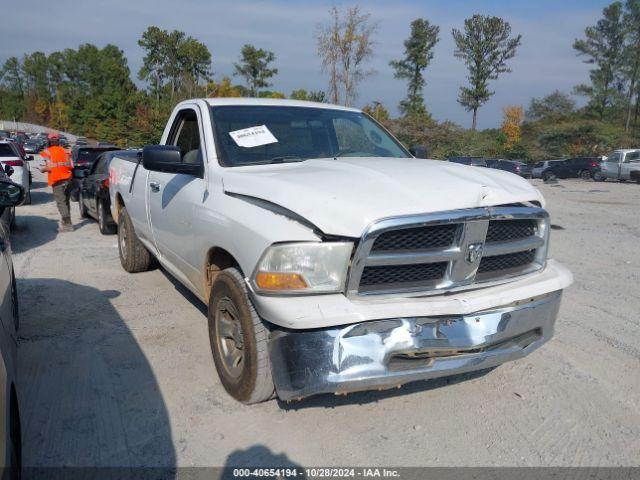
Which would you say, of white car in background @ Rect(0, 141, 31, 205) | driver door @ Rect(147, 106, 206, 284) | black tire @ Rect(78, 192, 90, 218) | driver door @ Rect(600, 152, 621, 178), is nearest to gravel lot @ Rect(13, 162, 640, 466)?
driver door @ Rect(147, 106, 206, 284)

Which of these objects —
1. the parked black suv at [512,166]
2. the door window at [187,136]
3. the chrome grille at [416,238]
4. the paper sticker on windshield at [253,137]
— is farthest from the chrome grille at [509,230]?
the parked black suv at [512,166]

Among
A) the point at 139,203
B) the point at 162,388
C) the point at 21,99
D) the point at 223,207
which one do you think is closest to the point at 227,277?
the point at 223,207

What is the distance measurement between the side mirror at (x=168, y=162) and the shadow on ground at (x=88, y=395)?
A: 4.84 feet

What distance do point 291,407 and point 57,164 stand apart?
844 cm

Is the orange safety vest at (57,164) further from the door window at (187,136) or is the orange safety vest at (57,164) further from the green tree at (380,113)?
the green tree at (380,113)

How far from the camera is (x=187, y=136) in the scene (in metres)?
4.71

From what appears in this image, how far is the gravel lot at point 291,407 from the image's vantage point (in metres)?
2.89

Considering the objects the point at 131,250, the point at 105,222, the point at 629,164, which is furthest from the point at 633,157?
the point at 131,250

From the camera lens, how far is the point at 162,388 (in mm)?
3588

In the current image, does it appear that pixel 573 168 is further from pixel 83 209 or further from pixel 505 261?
pixel 505 261

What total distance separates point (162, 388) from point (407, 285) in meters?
1.87

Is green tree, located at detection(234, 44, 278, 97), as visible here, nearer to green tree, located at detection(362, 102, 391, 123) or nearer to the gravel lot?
green tree, located at detection(362, 102, 391, 123)

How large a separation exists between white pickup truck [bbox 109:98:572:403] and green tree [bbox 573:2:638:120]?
60.7 meters

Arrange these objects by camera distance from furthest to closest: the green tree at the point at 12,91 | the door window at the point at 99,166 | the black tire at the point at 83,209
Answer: the green tree at the point at 12,91 < the black tire at the point at 83,209 < the door window at the point at 99,166
